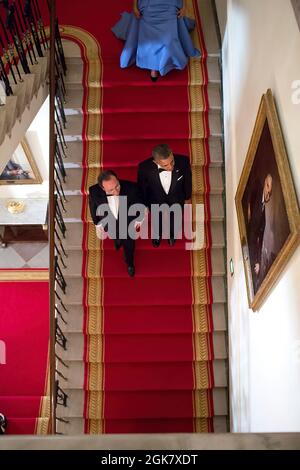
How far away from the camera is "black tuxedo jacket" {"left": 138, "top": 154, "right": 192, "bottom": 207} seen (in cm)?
483

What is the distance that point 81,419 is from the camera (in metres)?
5.57

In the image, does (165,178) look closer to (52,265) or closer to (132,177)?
(132,177)

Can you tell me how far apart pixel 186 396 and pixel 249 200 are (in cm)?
240

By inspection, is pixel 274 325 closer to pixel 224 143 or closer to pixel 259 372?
pixel 259 372

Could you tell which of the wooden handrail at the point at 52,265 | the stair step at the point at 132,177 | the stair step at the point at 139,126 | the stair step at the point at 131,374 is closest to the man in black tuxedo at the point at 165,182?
the stair step at the point at 132,177

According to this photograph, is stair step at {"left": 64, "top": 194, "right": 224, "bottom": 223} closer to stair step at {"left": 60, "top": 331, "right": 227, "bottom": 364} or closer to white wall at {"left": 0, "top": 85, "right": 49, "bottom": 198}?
white wall at {"left": 0, "top": 85, "right": 49, "bottom": 198}

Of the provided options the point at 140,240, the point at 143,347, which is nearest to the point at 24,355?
the point at 143,347

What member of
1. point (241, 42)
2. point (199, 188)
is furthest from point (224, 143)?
point (241, 42)

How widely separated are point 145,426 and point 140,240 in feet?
6.41

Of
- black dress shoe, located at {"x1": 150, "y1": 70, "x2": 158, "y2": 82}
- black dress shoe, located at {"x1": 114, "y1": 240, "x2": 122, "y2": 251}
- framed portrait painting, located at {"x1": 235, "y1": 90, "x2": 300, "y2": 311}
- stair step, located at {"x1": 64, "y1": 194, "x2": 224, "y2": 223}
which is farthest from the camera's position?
black dress shoe, located at {"x1": 150, "y1": 70, "x2": 158, "y2": 82}

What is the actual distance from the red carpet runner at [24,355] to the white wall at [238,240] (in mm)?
2757

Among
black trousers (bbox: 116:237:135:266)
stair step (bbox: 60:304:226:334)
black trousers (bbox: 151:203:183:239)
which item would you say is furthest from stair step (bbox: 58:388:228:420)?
black trousers (bbox: 151:203:183:239)

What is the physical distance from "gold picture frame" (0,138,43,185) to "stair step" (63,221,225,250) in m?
2.43

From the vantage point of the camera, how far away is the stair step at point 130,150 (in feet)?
19.4
